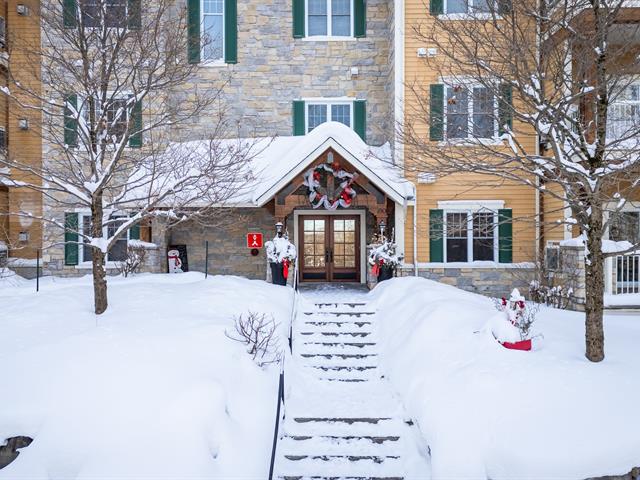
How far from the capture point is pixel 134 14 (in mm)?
7816

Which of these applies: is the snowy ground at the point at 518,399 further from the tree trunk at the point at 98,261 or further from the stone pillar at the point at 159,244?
the stone pillar at the point at 159,244

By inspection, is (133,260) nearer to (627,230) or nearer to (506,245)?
(506,245)

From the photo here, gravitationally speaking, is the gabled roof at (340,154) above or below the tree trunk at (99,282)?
above

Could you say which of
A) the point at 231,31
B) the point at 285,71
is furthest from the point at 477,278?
the point at 231,31

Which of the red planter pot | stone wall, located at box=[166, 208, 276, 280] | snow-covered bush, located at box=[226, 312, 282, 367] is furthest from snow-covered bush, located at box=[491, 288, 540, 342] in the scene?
stone wall, located at box=[166, 208, 276, 280]

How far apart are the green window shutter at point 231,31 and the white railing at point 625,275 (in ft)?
38.0

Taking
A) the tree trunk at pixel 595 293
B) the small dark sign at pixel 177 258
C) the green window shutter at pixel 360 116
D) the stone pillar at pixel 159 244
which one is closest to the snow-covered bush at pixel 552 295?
the tree trunk at pixel 595 293

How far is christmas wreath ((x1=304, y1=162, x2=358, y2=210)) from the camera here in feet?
39.3

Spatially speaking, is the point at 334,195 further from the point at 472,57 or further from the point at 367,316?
the point at 472,57

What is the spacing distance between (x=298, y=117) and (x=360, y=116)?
1.84m

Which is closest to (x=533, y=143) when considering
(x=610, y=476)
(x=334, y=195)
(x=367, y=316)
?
(x=334, y=195)

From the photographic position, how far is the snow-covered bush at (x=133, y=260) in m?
12.7

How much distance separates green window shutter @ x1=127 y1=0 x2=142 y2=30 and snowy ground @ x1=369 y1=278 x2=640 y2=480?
22.3ft

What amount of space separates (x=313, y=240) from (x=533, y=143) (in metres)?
6.54
